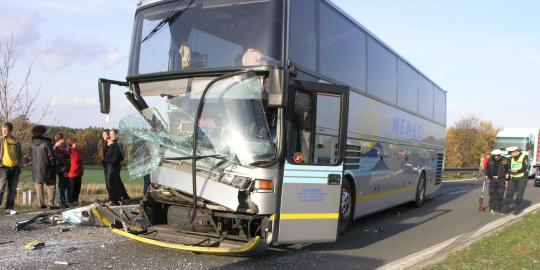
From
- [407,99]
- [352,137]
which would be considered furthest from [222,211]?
[407,99]

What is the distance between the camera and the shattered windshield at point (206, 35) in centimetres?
600

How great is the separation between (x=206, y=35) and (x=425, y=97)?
30.2 feet

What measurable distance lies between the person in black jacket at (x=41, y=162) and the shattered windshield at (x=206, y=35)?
397 cm

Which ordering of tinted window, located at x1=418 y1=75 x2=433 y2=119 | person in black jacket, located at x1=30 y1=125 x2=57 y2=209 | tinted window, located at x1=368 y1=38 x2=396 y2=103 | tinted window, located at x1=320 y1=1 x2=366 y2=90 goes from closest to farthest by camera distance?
tinted window, located at x1=320 y1=1 x2=366 y2=90 < tinted window, located at x1=368 y1=38 x2=396 y2=103 < person in black jacket, located at x1=30 y1=125 x2=57 y2=209 < tinted window, located at x1=418 y1=75 x2=433 y2=119

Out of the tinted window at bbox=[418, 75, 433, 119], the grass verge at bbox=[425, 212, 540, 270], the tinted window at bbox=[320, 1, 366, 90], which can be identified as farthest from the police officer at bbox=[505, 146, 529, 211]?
the tinted window at bbox=[320, 1, 366, 90]

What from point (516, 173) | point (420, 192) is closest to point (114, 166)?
point (420, 192)

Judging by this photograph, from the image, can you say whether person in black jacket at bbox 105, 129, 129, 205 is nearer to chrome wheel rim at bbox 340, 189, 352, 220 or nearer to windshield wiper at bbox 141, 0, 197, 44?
windshield wiper at bbox 141, 0, 197, 44

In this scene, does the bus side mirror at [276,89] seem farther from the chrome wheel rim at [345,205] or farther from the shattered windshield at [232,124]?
the chrome wheel rim at [345,205]

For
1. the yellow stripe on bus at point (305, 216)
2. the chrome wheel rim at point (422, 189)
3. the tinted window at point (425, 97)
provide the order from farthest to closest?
1. the chrome wheel rim at point (422, 189)
2. the tinted window at point (425, 97)
3. the yellow stripe on bus at point (305, 216)

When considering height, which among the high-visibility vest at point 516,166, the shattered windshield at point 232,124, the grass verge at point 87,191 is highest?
the shattered windshield at point 232,124

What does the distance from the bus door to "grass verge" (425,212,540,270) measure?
1.55 m

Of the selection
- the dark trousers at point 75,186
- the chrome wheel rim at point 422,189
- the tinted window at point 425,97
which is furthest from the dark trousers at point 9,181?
the chrome wheel rim at point 422,189

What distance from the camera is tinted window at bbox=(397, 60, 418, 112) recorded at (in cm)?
1129

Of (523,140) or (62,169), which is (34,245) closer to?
(62,169)
